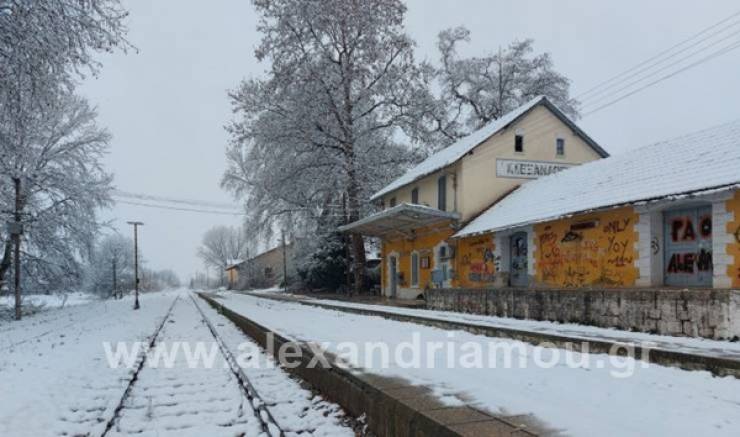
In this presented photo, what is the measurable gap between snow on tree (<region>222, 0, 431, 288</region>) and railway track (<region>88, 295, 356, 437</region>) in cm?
2343

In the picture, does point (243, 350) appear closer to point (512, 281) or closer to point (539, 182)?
point (512, 281)

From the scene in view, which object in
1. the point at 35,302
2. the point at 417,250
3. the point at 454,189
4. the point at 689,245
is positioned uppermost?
the point at 454,189

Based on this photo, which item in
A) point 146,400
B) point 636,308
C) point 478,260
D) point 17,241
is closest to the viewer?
point 146,400

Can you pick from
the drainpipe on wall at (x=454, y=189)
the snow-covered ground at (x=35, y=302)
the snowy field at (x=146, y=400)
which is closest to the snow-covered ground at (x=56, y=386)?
the snowy field at (x=146, y=400)

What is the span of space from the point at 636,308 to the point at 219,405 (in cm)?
818

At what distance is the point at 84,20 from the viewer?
13367mm

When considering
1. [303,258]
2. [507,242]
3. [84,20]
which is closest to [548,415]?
[84,20]

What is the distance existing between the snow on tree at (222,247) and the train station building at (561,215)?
92782 mm

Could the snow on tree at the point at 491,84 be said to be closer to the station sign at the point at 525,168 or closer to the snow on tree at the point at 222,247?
the station sign at the point at 525,168

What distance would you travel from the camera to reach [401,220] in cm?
2520

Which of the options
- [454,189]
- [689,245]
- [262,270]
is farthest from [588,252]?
[262,270]

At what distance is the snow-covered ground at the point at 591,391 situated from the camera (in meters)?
3.91

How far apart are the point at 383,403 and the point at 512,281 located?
16572 mm

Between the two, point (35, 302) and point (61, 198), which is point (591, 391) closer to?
point (61, 198)
